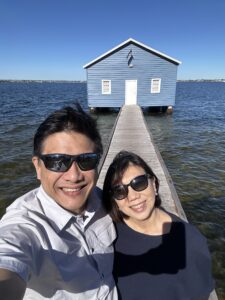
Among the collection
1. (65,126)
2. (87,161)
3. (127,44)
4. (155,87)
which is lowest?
(155,87)

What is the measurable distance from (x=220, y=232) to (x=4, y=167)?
351 inches

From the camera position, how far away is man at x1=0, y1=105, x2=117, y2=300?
153 cm

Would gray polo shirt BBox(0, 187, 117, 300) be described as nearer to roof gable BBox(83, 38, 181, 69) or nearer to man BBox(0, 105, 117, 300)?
man BBox(0, 105, 117, 300)

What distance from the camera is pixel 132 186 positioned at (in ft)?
8.09

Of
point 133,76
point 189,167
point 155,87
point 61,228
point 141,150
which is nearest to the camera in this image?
point 61,228

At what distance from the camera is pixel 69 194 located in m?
2.02

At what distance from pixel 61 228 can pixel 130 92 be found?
20876 millimetres

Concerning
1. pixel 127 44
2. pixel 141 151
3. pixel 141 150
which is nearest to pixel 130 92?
pixel 127 44

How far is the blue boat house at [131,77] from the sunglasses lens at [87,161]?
1965 centimetres

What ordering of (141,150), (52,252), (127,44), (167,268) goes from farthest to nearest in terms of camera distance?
(127,44) → (141,150) → (167,268) → (52,252)

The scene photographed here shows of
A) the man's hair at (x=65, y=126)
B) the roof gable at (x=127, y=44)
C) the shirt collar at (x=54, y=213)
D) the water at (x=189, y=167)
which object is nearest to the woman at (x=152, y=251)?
the man's hair at (x=65, y=126)

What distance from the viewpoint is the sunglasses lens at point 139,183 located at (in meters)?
2.46

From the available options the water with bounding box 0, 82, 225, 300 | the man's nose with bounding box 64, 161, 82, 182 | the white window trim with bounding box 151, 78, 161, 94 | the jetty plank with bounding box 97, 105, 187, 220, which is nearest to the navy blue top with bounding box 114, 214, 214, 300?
the man's nose with bounding box 64, 161, 82, 182

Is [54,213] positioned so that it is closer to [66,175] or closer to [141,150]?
[66,175]
